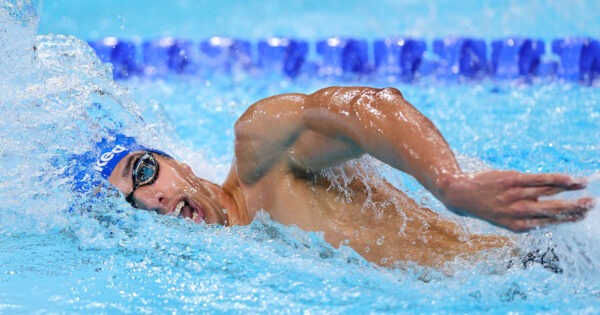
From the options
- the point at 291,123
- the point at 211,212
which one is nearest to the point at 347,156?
the point at 291,123

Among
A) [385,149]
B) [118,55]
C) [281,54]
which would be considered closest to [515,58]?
[281,54]

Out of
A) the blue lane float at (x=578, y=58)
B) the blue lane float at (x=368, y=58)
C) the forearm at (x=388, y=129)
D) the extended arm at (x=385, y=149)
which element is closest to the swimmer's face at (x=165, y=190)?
the extended arm at (x=385, y=149)

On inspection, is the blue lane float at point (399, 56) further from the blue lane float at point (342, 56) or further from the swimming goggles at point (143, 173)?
the swimming goggles at point (143, 173)

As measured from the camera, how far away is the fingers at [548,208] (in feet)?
4.44

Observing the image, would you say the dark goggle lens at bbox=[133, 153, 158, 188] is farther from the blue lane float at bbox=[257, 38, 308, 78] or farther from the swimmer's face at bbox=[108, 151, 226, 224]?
the blue lane float at bbox=[257, 38, 308, 78]

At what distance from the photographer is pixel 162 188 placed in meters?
2.21

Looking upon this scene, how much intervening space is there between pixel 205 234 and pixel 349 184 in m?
0.42

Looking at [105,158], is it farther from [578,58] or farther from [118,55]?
[578,58]

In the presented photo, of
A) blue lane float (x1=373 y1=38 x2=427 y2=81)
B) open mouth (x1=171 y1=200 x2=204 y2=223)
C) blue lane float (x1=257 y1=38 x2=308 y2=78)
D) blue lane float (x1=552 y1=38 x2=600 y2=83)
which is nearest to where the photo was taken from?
open mouth (x1=171 y1=200 x2=204 y2=223)

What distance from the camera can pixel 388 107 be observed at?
1604mm

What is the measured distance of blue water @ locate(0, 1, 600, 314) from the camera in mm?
1844

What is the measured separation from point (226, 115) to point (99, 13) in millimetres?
2323

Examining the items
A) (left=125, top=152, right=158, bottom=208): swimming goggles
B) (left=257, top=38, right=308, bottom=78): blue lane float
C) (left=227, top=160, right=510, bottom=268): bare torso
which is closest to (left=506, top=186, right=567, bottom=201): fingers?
(left=227, top=160, right=510, bottom=268): bare torso

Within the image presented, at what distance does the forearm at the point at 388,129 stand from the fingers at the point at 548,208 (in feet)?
0.42
